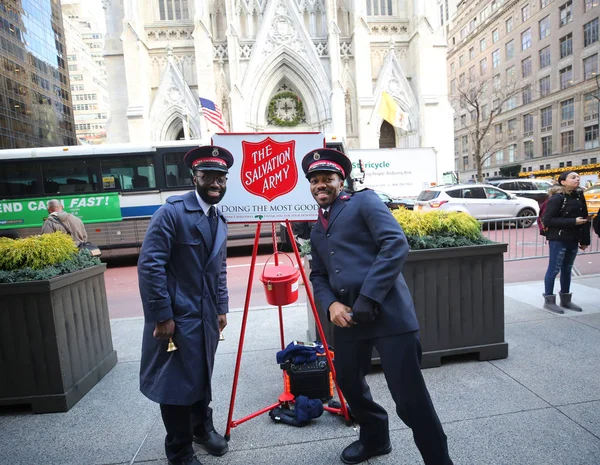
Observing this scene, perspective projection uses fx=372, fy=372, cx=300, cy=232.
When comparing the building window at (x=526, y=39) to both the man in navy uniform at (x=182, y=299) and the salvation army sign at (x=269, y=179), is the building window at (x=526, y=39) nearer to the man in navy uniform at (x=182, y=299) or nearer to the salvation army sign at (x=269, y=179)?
the salvation army sign at (x=269, y=179)

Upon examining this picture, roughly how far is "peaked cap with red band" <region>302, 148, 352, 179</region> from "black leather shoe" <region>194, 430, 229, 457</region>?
201cm

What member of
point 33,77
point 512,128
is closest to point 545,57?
point 512,128

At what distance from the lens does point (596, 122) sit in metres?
41.2

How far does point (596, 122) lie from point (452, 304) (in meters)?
50.4

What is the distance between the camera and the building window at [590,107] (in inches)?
1629

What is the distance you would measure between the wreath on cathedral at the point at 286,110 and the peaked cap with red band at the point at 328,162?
88.5 ft

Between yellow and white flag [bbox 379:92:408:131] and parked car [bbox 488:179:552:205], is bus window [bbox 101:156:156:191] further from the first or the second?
parked car [bbox 488:179:552:205]

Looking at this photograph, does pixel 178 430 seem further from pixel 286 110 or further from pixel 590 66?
pixel 590 66

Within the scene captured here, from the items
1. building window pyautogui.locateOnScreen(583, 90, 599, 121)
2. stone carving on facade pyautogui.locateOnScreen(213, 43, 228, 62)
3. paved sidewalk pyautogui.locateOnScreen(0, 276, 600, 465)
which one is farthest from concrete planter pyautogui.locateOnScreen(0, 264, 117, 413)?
building window pyautogui.locateOnScreen(583, 90, 599, 121)

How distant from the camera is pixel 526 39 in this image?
5194 cm

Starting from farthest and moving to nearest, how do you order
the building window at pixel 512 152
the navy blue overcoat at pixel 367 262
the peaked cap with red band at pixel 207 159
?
the building window at pixel 512 152 < the peaked cap with red band at pixel 207 159 < the navy blue overcoat at pixel 367 262

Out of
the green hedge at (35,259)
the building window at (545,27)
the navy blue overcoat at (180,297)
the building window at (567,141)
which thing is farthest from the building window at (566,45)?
the green hedge at (35,259)

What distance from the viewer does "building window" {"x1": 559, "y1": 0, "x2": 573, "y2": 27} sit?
44441 millimetres

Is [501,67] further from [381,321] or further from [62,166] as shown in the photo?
[381,321]
